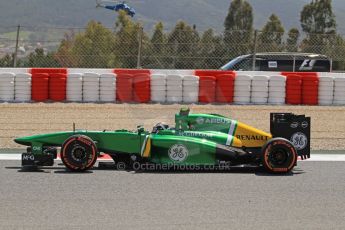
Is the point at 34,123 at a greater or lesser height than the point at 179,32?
lesser

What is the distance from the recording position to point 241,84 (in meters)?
18.0

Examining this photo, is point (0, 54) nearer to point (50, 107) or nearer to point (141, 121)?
point (50, 107)

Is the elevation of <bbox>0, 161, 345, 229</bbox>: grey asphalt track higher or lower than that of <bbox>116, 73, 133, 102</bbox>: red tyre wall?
lower

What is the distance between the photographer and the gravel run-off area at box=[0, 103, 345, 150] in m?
13.6

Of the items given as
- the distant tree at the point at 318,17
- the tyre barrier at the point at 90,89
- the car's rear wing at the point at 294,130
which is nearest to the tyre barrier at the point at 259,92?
the tyre barrier at the point at 90,89

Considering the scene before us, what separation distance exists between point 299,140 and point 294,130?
0.15m

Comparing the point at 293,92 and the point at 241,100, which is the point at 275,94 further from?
the point at 241,100

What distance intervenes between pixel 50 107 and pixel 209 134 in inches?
334

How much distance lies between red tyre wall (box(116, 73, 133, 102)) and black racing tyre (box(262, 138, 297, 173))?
9197 millimetres

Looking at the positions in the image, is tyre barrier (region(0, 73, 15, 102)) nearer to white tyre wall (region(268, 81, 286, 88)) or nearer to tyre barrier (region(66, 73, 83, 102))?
tyre barrier (region(66, 73, 83, 102))

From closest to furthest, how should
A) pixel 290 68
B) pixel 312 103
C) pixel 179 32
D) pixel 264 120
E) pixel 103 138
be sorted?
pixel 103 138
pixel 264 120
pixel 312 103
pixel 179 32
pixel 290 68

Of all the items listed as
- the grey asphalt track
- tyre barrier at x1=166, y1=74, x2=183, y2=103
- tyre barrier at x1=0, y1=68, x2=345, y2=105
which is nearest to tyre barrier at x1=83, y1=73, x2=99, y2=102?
tyre barrier at x1=0, y1=68, x2=345, y2=105

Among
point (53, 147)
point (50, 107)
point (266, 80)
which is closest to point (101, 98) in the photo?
point (50, 107)

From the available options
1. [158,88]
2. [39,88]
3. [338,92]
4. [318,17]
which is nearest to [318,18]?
[318,17]
